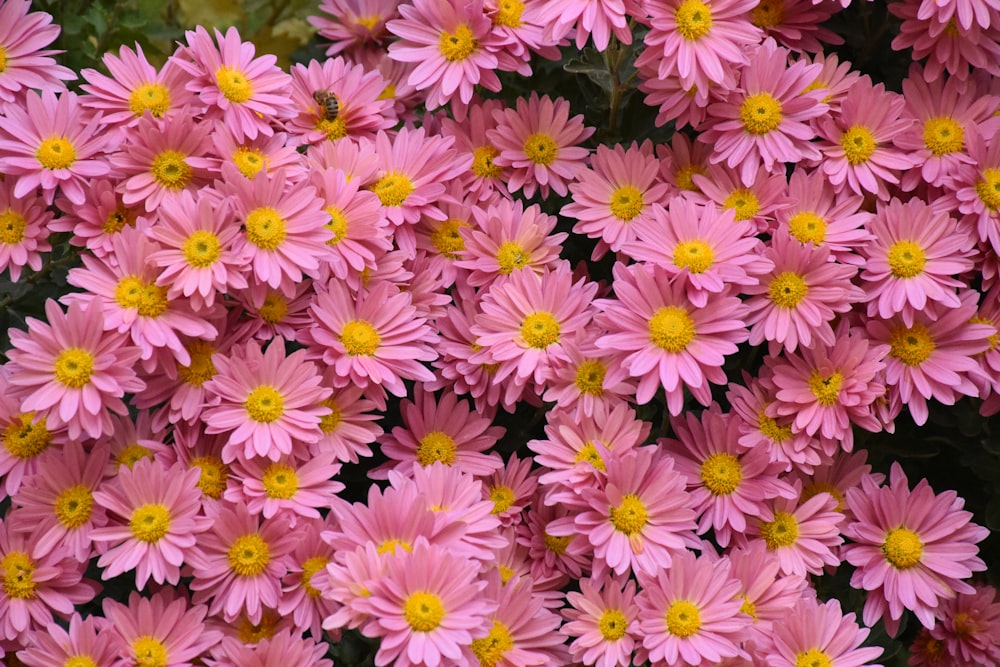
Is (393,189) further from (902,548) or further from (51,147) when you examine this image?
(902,548)

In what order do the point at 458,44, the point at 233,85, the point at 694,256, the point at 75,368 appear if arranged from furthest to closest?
the point at 458,44
the point at 233,85
the point at 694,256
the point at 75,368

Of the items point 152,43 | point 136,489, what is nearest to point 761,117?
point 136,489

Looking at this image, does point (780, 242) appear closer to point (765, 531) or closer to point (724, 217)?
point (724, 217)

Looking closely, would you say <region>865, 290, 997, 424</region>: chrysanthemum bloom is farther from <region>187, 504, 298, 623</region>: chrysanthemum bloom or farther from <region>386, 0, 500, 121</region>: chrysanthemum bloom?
<region>187, 504, 298, 623</region>: chrysanthemum bloom

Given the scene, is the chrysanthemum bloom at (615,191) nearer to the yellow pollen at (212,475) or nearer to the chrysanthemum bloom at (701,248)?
the chrysanthemum bloom at (701,248)

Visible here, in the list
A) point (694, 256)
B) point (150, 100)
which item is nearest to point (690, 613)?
point (694, 256)

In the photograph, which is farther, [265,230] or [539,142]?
[539,142]

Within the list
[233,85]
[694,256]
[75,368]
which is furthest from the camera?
[233,85]

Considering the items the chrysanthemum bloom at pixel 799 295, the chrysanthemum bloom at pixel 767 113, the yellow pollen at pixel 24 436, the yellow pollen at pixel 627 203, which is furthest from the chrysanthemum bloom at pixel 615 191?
the yellow pollen at pixel 24 436

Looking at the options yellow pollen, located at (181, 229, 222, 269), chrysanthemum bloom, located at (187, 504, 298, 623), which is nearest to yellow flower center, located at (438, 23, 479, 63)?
yellow pollen, located at (181, 229, 222, 269)
